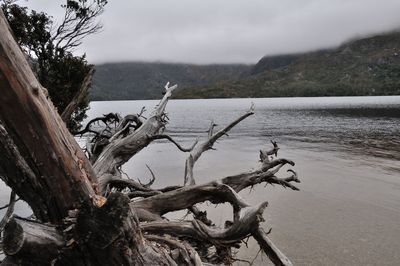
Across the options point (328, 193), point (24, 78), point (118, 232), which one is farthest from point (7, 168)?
point (328, 193)

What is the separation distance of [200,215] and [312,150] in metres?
27.3

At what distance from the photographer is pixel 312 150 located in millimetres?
31141

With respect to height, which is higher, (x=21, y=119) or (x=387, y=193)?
(x=21, y=119)

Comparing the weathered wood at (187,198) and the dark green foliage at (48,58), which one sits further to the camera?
the dark green foliage at (48,58)

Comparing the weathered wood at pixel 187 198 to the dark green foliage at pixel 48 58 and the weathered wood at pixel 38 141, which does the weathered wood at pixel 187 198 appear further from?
the dark green foliage at pixel 48 58

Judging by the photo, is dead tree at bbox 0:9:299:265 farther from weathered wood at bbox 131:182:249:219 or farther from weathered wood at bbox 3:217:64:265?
weathered wood at bbox 131:182:249:219

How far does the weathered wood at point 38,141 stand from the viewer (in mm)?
2986

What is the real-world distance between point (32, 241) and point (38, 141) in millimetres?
823

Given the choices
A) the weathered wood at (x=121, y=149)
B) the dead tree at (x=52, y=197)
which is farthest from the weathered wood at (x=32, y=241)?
the weathered wood at (x=121, y=149)

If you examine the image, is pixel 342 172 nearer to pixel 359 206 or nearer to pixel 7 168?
pixel 359 206

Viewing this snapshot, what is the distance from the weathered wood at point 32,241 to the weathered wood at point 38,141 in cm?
24

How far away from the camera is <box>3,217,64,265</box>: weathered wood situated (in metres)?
3.09

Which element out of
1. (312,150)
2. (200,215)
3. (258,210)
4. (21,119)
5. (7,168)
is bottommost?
(312,150)

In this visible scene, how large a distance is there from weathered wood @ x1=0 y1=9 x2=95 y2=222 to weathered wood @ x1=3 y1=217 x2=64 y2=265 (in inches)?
9.5
